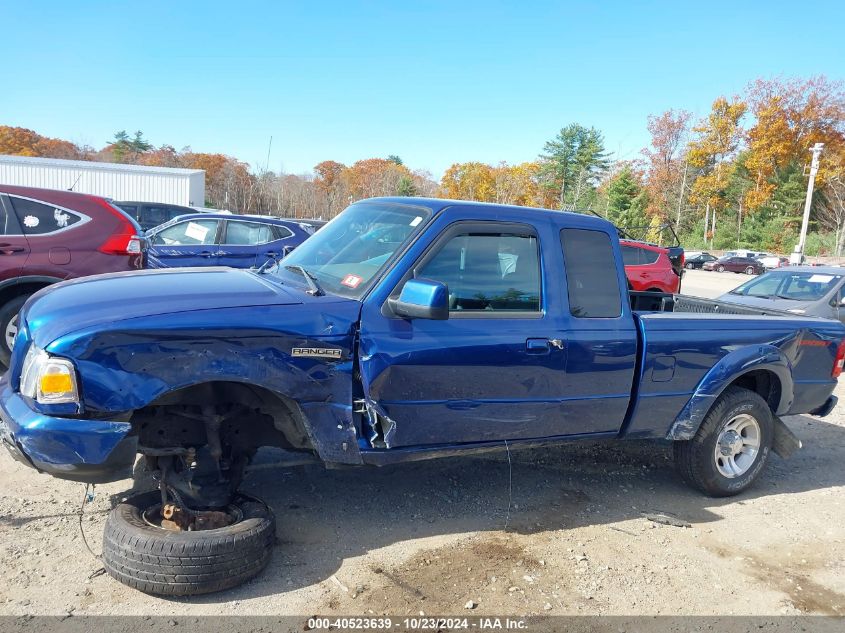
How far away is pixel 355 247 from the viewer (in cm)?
397

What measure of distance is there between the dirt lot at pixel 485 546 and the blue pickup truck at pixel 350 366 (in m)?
0.27

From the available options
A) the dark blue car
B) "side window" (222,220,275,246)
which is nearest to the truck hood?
the dark blue car

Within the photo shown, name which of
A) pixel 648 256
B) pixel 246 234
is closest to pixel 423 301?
pixel 246 234

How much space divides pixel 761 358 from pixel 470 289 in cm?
241

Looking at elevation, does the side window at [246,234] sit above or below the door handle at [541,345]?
above

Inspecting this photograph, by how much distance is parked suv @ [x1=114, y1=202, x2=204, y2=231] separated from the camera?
20.8 m

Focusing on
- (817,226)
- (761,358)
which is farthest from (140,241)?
(817,226)

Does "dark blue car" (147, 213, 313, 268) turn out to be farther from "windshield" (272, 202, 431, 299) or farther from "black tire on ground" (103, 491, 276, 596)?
"black tire on ground" (103, 491, 276, 596)

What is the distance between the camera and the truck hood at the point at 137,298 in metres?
2.98

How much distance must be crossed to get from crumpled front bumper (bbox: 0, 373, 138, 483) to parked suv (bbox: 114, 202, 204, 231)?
63.1 feet

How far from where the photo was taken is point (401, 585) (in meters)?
3.34

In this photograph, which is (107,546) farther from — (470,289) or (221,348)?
(470,289)

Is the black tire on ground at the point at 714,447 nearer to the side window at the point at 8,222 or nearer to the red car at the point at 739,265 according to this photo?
the side window at the point at 8,222

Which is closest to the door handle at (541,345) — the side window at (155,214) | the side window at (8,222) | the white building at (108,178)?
the side window at (8,222)
